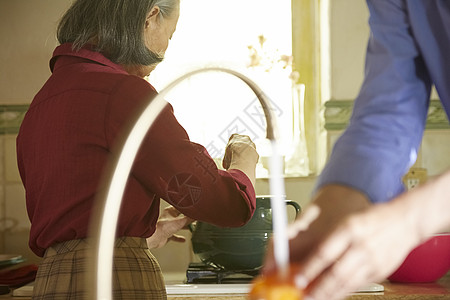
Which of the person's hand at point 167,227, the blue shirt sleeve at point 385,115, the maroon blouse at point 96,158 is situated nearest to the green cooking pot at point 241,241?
the person's hand at point 167,227

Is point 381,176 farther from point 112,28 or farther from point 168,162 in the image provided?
point 112,28

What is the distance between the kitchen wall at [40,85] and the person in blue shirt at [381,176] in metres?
1.08

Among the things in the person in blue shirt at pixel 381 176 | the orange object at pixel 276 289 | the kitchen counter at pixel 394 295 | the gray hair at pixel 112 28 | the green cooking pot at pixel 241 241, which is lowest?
the kitchen counter at pixel 394 295

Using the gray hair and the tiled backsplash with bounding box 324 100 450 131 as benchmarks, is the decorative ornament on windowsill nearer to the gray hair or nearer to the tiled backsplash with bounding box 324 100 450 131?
the tiled backsplash with bounding box 324 100 450 131

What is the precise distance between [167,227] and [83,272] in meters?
0.38

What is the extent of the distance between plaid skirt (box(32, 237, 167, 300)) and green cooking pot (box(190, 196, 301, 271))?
1.28 feet

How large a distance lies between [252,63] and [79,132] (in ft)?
3.42

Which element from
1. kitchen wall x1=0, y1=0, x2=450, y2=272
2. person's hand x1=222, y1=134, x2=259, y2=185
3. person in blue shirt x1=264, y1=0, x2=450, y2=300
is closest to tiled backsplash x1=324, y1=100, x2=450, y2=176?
kitchen wall x1=0, y1=0, x2=450, y2=272

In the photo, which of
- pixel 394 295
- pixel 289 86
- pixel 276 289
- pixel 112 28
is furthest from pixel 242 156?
pixel 276 289

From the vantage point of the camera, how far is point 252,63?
206 centimetres

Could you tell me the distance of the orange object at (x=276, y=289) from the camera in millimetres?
422

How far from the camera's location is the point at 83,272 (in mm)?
1123

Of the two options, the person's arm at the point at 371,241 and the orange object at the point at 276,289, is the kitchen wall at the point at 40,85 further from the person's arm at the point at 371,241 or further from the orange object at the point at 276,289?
the orange object at the point at 276,289

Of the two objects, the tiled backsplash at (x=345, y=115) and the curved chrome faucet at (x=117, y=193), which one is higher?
the tiled backsplash at (x=345, y=115)
